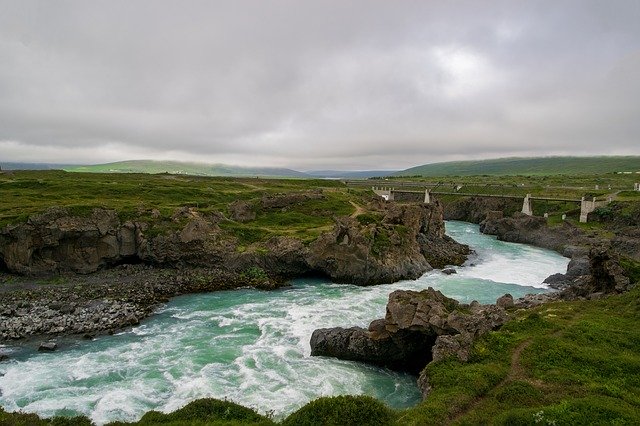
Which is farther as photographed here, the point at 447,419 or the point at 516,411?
the point at 447,419

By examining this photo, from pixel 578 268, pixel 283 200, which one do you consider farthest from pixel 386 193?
pixel 578 268

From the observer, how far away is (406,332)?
1258 inches

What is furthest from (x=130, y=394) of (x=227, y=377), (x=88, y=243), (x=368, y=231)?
(x=368, y=231)

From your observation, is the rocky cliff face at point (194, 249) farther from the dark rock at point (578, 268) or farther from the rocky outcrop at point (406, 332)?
the rocky outcrop at point (406, 332)

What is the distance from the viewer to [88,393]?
1125 inches

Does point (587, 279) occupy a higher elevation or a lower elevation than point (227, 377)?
higher

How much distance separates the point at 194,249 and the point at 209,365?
112 ft

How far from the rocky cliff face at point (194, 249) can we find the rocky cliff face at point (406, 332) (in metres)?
27.1

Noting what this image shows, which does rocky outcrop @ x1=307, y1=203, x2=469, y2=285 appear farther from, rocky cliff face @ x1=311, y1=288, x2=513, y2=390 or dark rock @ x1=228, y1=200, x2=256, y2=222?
rocky cliff face @ x1=311, y1=288, x2=513, y2=390

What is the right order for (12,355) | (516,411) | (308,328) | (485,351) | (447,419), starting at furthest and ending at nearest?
(308,328) < (12,355) < (485,351) < (447,419) < (516,411)

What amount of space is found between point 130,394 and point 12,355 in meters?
13.7

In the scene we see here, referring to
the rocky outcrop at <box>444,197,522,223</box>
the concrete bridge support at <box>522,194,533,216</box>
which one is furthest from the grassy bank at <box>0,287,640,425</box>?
the rocky outcrop at <box>444,197,522,223</box>

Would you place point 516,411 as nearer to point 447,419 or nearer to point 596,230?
point 447,419

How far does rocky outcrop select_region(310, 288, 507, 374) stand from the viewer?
29.8m
